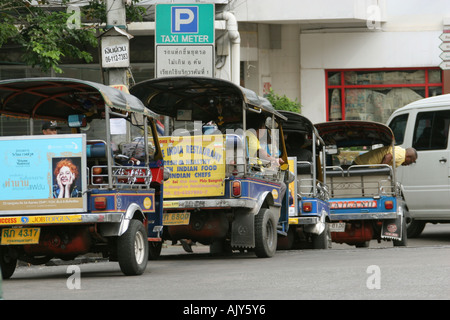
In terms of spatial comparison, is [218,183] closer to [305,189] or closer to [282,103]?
[305,189]

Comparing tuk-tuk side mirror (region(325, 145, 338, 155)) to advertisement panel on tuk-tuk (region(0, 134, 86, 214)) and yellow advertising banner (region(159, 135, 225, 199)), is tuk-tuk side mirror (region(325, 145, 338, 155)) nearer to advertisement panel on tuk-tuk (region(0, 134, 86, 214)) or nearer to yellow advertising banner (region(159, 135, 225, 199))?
yellow advertising banner (region(159, 135, 225, 199))

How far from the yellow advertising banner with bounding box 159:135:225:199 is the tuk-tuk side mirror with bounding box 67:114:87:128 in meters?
1.80

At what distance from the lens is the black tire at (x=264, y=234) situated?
45.6ft

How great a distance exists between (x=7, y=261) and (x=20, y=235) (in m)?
0.93

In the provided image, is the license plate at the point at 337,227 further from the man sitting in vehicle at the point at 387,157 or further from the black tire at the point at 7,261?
the black tire at the point at 7,261

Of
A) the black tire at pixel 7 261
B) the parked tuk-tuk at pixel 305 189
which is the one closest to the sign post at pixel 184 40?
the parked tuk-tuk at pixel 305 189

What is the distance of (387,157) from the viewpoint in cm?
1845

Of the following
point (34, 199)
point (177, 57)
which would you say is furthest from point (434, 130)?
point (34, 199)

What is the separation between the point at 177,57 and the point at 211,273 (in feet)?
20.0

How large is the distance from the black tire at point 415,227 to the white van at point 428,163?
0.46 meters

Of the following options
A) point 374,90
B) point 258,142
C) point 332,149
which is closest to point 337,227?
point 332,149

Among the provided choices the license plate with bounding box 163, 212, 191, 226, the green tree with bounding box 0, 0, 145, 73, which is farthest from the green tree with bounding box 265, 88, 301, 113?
the license plate with bounding box 163, 212, 191, 226

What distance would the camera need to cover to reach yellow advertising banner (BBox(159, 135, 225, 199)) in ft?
44.6
